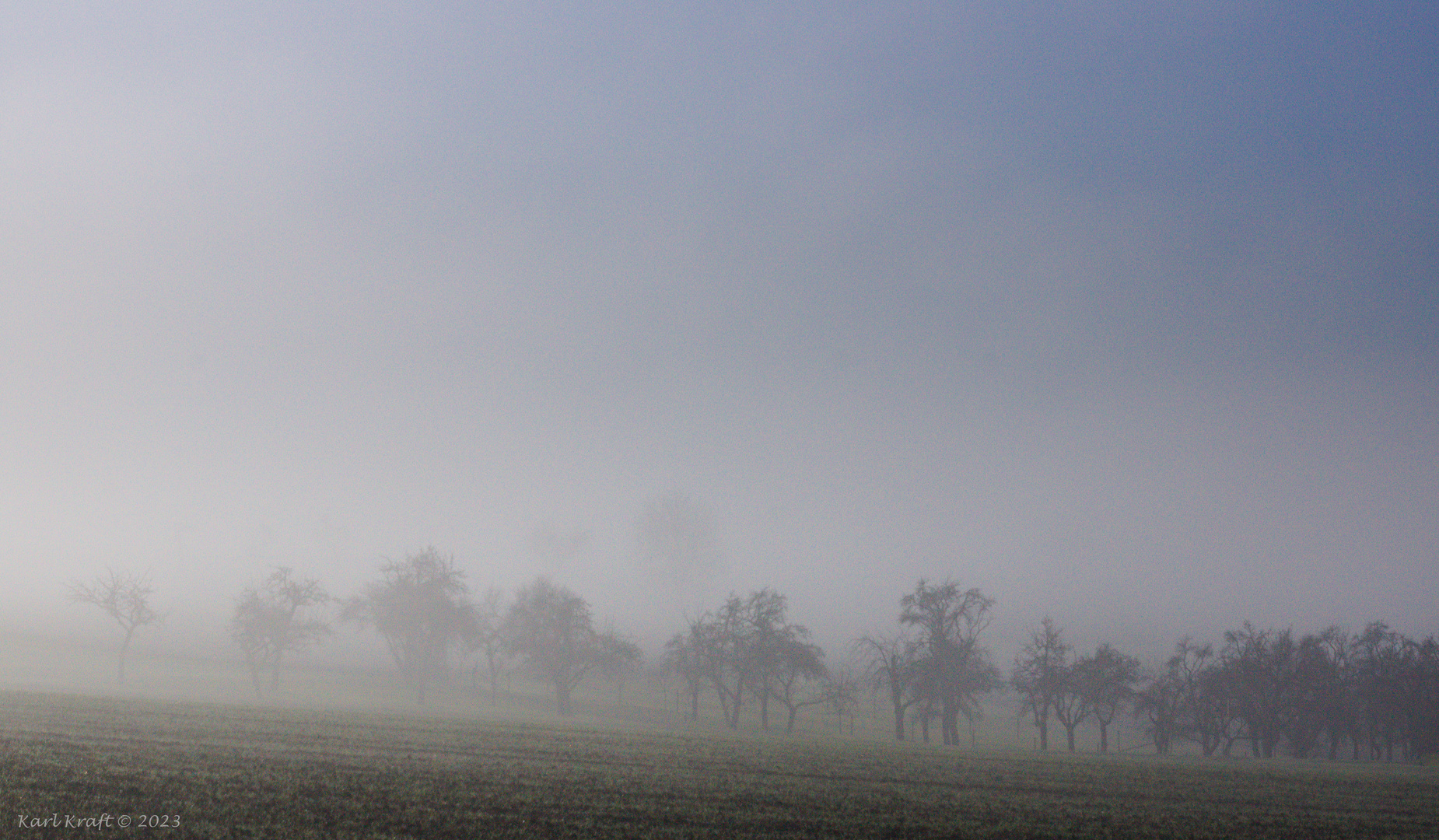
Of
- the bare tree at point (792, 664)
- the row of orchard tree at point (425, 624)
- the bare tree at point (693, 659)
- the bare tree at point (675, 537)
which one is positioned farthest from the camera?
the bare tree at point (675, 537)

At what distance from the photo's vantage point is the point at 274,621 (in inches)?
3241

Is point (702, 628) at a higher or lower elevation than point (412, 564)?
lower

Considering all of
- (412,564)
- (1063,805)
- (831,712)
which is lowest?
(831,712)

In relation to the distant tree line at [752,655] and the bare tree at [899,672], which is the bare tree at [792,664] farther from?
the bare tree at [899,672]

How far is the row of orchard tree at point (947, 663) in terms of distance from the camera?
74.2 m

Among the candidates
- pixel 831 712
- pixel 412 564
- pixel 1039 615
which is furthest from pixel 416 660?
pixel 1039 615

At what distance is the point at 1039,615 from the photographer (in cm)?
18650

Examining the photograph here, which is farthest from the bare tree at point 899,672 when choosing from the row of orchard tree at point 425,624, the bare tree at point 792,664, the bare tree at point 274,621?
the bare tree at point 274,621

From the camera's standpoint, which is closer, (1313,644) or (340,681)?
(1313,644)

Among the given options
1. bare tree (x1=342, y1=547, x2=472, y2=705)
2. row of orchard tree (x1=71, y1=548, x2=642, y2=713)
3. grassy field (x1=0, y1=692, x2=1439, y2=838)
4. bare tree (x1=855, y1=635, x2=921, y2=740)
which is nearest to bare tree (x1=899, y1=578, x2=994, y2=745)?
bare tree (x1=855, y1=635, x2=921, y2=740)

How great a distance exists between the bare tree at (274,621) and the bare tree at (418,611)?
14.7 feet

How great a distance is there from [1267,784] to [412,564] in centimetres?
7442

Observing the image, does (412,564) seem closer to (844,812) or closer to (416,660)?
(416,660)

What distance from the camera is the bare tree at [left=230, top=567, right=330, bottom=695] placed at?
81.6 meters
